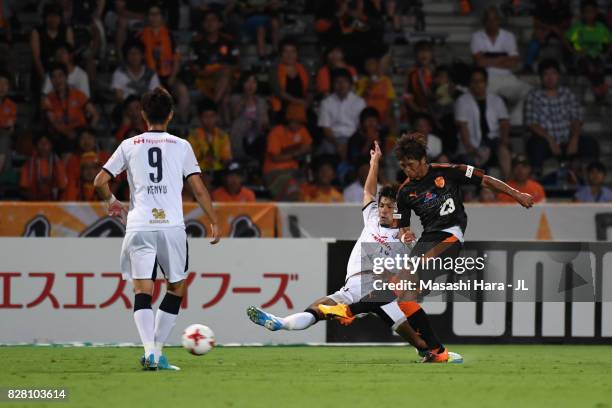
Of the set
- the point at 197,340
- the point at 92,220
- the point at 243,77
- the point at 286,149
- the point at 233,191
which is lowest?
the point at 197,340

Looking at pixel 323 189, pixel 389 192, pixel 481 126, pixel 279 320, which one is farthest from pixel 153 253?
pixel 481 126

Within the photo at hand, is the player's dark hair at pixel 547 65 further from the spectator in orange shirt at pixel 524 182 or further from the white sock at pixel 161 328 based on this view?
the white sock at pixel 161 328

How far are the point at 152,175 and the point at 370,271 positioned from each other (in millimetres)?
2515

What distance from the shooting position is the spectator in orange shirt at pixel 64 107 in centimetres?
1742

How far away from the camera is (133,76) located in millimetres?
17906

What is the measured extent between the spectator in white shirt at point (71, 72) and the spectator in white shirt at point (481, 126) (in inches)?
208

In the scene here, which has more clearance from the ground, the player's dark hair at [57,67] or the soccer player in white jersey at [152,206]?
the player's dark hair at [57,67]

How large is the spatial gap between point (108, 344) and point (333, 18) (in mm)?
7187

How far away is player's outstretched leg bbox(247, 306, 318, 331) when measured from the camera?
1061 cm

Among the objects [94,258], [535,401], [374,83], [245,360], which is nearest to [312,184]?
[374,83]

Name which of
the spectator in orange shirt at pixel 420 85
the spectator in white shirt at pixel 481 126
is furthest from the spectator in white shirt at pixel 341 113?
the spectator in white shirt at pixel 481 126

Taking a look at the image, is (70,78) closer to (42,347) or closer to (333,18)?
(333,18)

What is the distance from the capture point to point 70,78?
17.8 metres

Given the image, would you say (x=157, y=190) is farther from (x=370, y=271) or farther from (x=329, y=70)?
(x=329, y=70)
